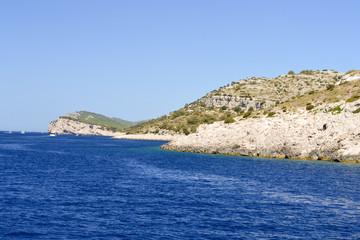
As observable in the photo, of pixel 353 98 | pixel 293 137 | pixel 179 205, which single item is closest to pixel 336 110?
pixel 353 98

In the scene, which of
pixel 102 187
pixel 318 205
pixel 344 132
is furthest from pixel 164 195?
pixel 344 132

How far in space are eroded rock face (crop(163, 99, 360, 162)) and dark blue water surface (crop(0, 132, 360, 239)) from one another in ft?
74.6

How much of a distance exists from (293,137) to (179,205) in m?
64.7

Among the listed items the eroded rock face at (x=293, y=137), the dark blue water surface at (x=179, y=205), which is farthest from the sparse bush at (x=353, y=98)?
the dark blue water surface at (x=179, y=205)

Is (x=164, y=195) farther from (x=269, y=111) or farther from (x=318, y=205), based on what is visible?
(x=269, y=111)

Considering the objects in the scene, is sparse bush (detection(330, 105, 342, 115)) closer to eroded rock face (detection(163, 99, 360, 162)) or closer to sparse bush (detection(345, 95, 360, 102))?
eroded rock face (detection(163, 99, 360, 162))

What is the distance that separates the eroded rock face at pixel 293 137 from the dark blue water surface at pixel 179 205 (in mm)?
22727

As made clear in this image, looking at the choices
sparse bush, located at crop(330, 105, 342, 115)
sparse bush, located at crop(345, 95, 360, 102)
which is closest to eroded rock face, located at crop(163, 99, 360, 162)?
sparse bush, located at crop(330, 105, 342, 115)

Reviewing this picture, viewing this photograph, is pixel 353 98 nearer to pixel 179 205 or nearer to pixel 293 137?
pixel 293 137

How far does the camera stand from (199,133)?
127500mm

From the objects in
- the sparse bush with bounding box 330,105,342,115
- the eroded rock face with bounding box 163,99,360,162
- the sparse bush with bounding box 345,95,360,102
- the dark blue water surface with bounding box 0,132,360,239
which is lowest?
the dark blue water surface with bounding box 0,132,360,239

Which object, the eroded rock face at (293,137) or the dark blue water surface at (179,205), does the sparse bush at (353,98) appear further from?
the dark blue water surface at (179,205)

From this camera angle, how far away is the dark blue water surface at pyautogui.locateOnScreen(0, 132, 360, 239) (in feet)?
97.0

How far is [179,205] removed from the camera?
127 ft
